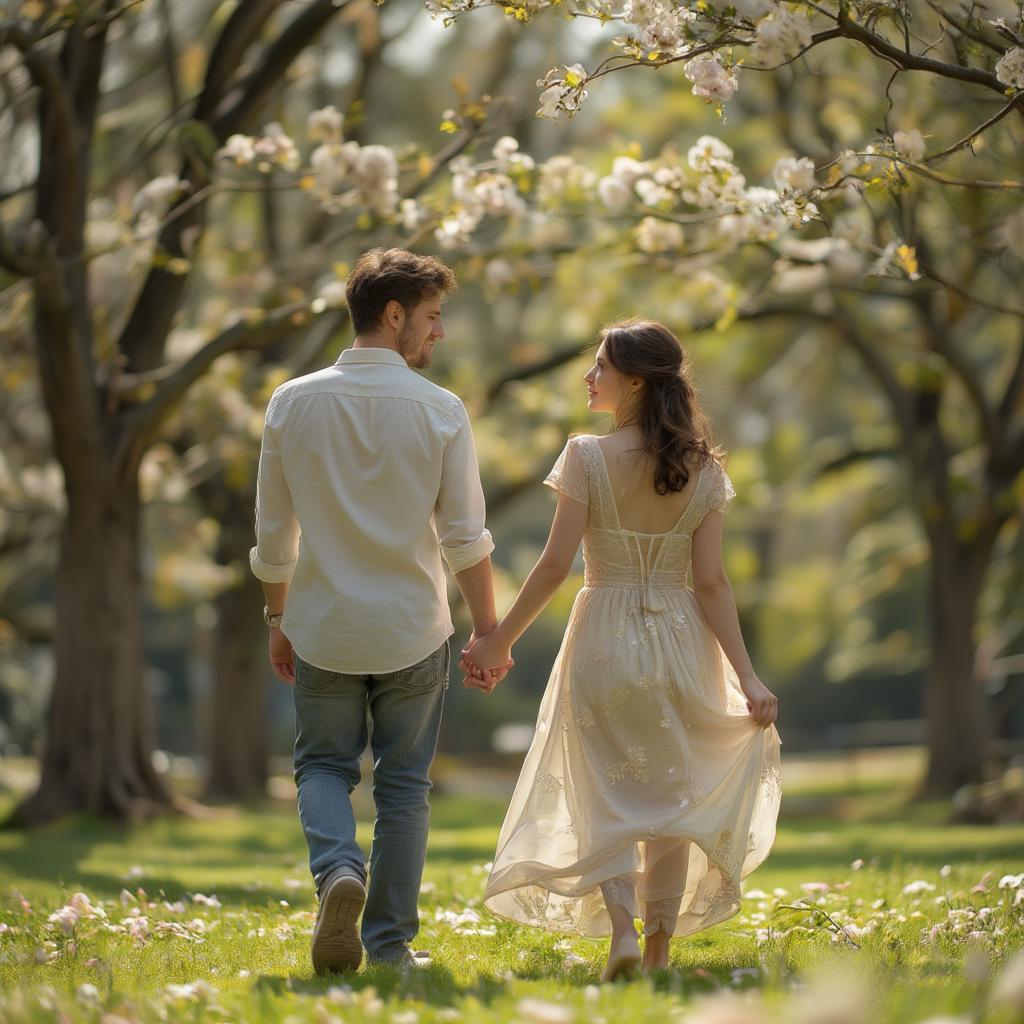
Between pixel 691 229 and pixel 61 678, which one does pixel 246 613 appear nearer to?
pixel 61 678

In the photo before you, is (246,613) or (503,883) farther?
(246,613)

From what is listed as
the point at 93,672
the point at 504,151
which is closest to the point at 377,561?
the point at 504,151

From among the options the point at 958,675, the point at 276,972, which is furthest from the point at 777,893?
the point at 958,675

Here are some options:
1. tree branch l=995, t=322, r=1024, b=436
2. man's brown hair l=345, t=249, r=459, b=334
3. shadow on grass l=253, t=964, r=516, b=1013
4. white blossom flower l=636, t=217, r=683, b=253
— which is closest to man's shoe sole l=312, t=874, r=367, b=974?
shadow on grass l=253, t=964, r=516, b=1013

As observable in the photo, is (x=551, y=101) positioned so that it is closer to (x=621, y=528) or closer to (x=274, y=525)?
(x=621, y=528)

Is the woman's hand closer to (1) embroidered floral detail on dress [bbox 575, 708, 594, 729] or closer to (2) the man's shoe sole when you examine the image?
(1) embroidered floral detail on dress [bbox 575, 708, 594, 729]

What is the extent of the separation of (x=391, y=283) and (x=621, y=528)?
3.27ft

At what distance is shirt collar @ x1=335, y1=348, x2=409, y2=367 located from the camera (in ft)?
14.2

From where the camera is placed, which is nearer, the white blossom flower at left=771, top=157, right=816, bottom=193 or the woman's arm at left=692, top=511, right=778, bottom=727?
the woman's arm at left=692, top=511, right=778, bottom=727

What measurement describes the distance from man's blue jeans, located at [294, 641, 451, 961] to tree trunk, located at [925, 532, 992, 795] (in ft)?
38.6

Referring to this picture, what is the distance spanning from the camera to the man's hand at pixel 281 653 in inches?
175

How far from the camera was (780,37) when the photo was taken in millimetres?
4293

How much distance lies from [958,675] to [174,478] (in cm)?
821

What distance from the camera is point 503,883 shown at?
4344 mm
